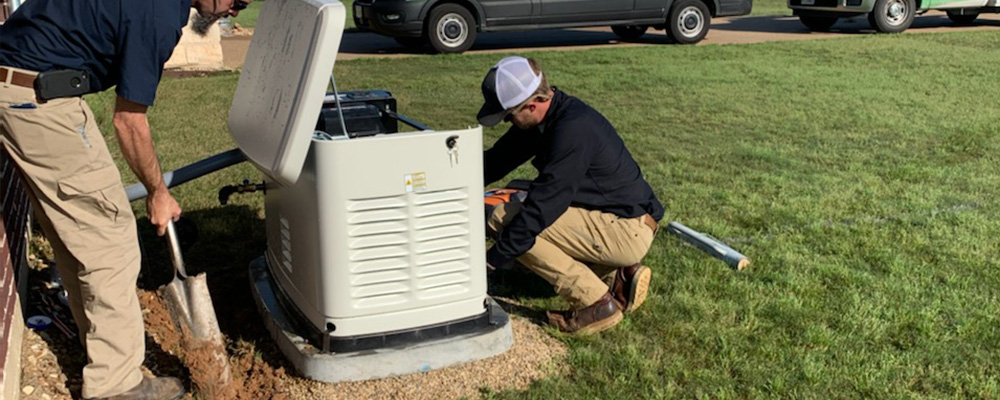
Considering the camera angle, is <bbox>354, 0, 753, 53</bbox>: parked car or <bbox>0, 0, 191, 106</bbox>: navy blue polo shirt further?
<bbox>354, 0, 753, 53</bbox>: parked car

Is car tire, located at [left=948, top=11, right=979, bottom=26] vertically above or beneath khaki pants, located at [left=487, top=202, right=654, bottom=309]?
beneath

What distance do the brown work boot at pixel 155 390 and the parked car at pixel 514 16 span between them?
10109 millimetres

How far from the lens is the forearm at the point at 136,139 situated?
130 inches

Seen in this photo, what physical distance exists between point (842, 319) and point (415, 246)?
203 centimetres

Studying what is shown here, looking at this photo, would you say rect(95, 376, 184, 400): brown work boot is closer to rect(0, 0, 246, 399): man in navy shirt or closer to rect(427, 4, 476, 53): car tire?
rect(0, 0, 246, 399): man in navy shirt

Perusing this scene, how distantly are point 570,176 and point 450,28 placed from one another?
9.87m

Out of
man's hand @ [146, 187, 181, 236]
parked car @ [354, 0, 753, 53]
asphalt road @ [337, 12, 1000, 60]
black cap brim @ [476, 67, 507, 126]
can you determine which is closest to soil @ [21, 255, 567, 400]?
man's hand @ [146, 187, 181, 236]

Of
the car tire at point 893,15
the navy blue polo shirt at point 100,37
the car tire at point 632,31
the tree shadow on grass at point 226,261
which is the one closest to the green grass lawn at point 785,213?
the tree shadow on grass at point 226,261

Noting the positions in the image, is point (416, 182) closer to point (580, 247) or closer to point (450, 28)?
point (580, 247)

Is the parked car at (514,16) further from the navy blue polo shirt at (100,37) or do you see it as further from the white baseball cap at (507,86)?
the navy blue polo shirt at (100,37)

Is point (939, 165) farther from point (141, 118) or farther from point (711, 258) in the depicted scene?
point (141, 118)

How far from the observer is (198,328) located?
3.89 m

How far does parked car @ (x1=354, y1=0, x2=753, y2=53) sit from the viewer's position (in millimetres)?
13539

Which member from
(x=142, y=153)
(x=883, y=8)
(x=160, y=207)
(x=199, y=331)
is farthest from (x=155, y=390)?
(x=883, y=8)
